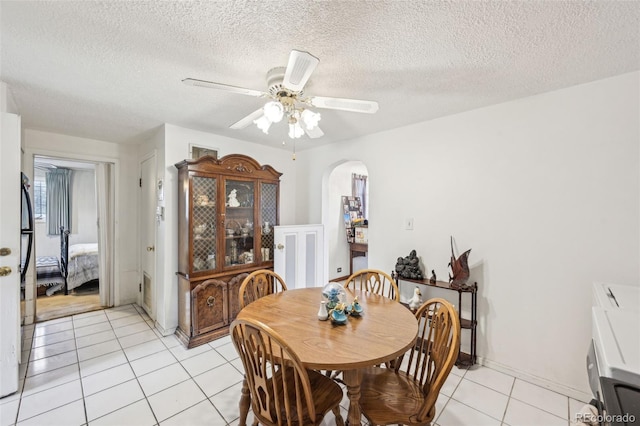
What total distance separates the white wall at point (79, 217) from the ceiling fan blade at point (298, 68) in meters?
6.01

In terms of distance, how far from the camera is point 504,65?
5.72ft

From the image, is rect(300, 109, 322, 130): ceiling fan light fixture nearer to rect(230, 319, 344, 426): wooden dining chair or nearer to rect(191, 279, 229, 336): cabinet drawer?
rect(230, 319, 344, 426): wooden dining chair

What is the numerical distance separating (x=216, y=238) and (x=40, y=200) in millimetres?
4994

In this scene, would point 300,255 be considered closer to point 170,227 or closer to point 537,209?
point 170,227

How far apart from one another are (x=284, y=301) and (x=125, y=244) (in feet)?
10.3

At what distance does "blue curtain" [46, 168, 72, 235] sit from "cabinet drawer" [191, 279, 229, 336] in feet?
15.1

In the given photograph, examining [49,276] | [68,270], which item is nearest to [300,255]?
[68,270]

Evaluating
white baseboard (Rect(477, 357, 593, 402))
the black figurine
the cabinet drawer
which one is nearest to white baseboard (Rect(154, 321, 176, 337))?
the cabinet drawer

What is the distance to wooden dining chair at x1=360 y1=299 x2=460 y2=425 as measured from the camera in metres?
1.25

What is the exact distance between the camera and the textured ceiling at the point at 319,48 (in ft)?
4.17

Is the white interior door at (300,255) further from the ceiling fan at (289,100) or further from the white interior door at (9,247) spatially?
the white interior door at (9,247)

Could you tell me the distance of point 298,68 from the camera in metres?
1.30

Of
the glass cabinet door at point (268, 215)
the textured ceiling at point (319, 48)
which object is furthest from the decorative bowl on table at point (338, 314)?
the glass cabinet door at point (268, 215)

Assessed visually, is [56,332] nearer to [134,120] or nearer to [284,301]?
[134,120]
